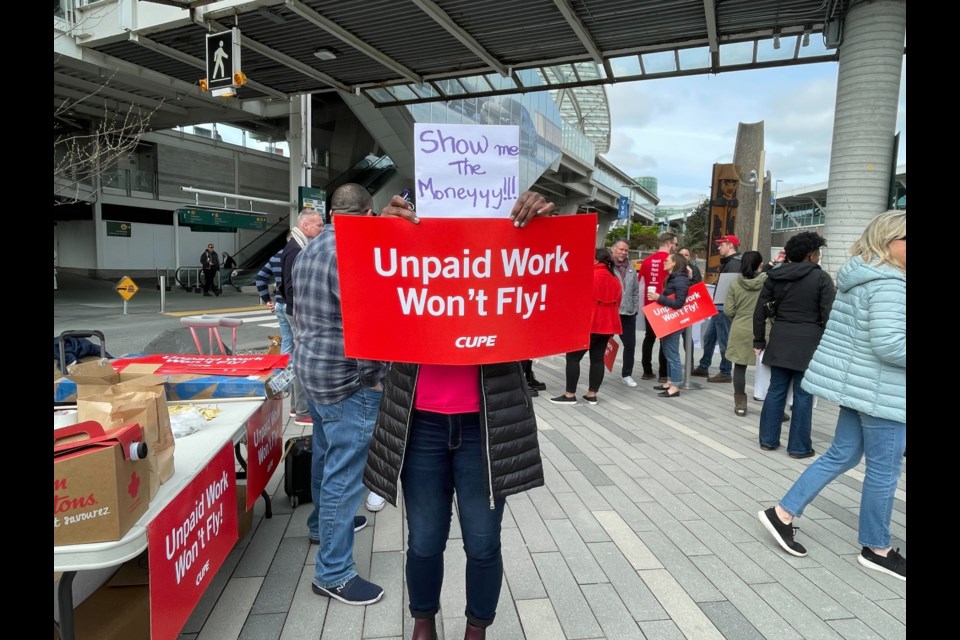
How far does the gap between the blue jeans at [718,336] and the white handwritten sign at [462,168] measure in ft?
22.6

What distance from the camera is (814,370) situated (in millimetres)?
3330

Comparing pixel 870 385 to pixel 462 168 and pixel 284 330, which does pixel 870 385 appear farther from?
pixel 284 330

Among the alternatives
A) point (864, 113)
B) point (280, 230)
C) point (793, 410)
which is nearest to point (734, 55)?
point (864, 113)

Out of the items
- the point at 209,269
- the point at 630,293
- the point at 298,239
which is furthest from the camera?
the point at 209,269

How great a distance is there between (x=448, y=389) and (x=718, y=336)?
716 cm

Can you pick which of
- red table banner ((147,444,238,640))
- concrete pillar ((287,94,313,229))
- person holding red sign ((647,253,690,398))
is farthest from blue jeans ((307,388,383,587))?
concrete pillar ((287,94,313,229))

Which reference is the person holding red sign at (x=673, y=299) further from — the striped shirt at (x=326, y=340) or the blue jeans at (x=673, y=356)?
the striped shirt at (x=326, y=340)

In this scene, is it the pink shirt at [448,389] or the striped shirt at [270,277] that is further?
the striped shirt at [270,277]

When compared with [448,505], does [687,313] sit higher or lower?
higher

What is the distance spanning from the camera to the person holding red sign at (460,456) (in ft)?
6.61

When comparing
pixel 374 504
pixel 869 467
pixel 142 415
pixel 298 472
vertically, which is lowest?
pixel 374 504

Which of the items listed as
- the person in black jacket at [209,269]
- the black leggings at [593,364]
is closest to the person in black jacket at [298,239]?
the black leggings at [593,364]

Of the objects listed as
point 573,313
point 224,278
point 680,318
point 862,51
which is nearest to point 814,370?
point 573,313

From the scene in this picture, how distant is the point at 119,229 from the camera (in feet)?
81.5
